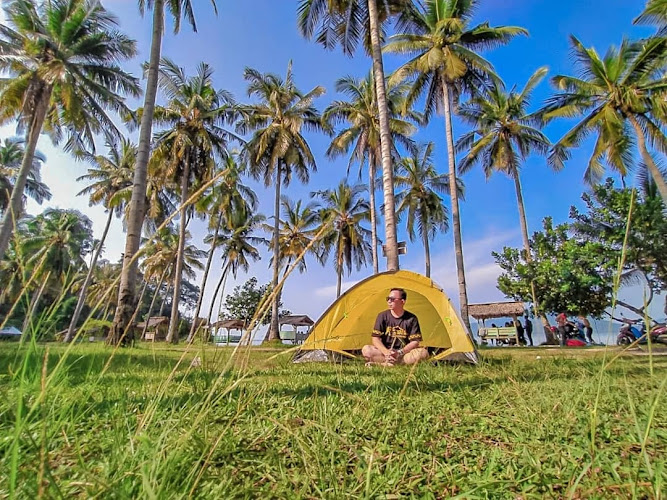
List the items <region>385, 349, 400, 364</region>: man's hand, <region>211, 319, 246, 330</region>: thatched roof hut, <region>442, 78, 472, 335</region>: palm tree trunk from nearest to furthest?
1. <region>211, 319, 246, 330</region>: thatched roof hut
2. <region>385, 349, 400, 364</region>: man's hand
3. <region>442, 78, 472, 335</region>: palm tree trunk

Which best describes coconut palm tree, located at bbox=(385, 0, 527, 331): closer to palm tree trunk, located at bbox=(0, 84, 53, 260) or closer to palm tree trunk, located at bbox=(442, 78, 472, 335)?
palm tree trunk, located at bbox=(442, 78, 472, 335)

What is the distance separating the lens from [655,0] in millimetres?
10398

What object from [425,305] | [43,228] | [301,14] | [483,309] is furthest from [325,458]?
[43,228]

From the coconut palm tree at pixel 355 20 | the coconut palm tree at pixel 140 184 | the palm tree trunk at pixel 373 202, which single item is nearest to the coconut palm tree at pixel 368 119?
the palm tree trunk at pixel 373 202

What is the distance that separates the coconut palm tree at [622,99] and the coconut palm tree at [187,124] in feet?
53.6

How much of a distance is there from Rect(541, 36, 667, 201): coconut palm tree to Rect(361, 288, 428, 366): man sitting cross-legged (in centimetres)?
1261

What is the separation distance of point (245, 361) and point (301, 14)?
13.8 meters

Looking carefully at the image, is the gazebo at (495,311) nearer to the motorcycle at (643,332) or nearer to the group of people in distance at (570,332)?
the group of people in distance at (570,332)

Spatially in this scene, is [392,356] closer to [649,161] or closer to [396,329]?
[396,329]

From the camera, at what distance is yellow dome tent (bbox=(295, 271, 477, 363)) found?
18.4 feet

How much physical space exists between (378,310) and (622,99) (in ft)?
45.8

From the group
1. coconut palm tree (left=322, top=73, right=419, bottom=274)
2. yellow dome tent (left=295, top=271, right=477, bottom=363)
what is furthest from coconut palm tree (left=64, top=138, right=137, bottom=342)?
yellow dome tent (left=295, top=271, right=477, bottom=363)

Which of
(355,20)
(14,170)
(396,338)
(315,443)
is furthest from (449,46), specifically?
(14,170)

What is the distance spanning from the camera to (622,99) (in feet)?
44.2
